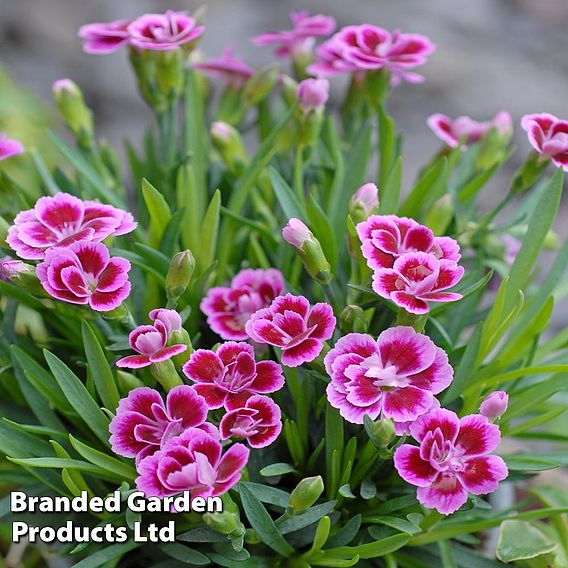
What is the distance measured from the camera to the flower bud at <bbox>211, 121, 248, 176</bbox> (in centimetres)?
77

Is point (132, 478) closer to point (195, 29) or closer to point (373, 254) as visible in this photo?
point (373, 254)

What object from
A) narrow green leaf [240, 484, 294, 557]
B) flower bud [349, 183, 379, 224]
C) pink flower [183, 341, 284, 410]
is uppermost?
flower bud [349, 183, 379, 224]

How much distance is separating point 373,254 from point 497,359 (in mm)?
199

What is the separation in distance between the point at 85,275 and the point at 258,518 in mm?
210

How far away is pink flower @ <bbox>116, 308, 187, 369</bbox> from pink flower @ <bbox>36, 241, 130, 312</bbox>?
28 mm

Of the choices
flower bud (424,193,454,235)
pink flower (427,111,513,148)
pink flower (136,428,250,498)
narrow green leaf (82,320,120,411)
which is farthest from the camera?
pink flower (427,111,513,148)

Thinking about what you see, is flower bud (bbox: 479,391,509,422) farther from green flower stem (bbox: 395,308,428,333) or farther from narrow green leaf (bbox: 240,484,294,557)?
narrow green leaf (bbox: 240,484,294,557)

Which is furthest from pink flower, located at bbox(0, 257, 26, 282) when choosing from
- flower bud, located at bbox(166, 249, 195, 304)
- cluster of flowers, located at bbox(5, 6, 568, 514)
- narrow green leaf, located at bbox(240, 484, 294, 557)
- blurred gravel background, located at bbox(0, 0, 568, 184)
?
blurred gravel background, located at bbox(0, 0, 568, 184)

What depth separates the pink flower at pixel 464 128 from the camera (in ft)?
2.60

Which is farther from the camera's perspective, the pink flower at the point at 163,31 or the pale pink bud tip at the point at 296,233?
the pink flower at the point at 163,31

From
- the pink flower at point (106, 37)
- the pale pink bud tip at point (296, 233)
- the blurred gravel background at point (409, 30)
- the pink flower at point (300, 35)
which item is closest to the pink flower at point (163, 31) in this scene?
the pink flower at point (106, 37)

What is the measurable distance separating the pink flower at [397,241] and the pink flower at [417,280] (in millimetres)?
17

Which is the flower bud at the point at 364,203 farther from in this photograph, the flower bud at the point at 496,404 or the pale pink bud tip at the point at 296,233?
the flower bud at the point at 496,404

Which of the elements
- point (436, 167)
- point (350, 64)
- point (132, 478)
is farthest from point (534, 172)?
point (132, 478)
